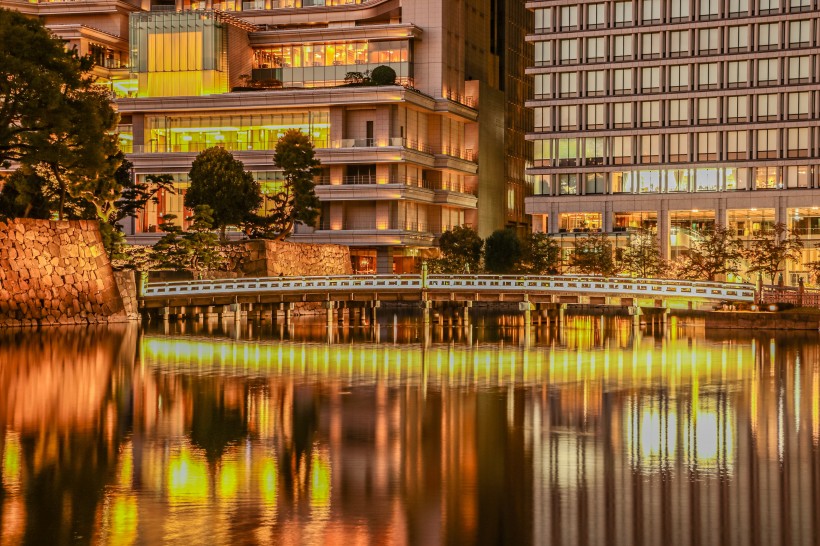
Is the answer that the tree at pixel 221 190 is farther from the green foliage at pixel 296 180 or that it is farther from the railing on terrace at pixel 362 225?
the railing on terrace at pixel 362 225

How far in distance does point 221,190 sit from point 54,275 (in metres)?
35.2

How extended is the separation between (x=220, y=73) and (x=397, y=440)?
375 feet

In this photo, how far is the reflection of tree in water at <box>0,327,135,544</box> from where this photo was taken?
23781mm

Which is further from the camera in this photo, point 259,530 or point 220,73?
point 220,73

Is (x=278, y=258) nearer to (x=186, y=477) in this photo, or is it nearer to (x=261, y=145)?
(x=261, y=145)

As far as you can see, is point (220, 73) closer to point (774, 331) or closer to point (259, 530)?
point (774, 331)

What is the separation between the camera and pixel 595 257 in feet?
422

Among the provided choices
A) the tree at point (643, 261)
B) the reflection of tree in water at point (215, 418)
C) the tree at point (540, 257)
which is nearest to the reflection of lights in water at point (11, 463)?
the reflection of tree in water at point (215, 418)

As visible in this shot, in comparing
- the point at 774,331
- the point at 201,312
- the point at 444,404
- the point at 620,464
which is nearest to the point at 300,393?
the point at 444,404

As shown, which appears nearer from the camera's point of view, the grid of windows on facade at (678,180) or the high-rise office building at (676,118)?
the high-rise office building at (676,118)

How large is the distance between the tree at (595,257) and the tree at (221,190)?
1413 inches

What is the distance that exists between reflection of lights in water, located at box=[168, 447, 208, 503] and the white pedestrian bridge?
53980 millimetres

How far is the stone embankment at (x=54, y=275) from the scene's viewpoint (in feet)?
241

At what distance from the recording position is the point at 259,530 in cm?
2245
